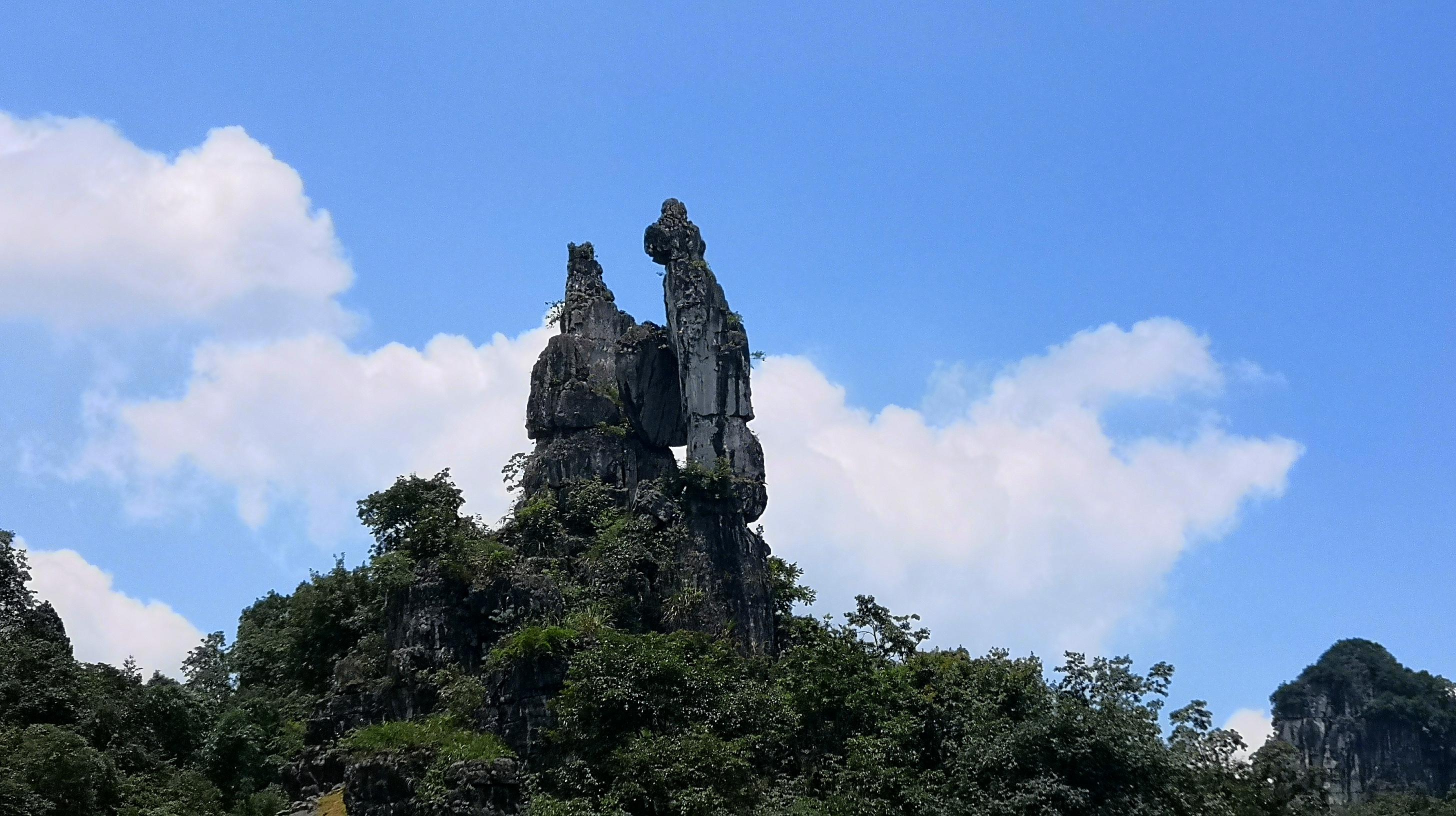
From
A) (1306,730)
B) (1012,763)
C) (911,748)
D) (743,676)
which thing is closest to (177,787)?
(743,676)

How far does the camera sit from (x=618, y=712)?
26625mm

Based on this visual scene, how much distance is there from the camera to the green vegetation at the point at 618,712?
80.9 ft

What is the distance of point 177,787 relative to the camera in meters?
27.3

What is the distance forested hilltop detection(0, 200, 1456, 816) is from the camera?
82.2 feet

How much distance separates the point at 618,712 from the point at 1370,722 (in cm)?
5494

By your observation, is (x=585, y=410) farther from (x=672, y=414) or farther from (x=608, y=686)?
(x=608, y=686)

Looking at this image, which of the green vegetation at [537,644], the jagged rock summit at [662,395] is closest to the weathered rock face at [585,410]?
the jagged rock summit at [662,395]

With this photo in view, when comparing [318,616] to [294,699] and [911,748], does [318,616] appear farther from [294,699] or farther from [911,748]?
[911,748]

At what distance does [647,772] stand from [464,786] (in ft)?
10.7

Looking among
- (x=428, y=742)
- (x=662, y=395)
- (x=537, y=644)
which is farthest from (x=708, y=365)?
(x=428, y=742)

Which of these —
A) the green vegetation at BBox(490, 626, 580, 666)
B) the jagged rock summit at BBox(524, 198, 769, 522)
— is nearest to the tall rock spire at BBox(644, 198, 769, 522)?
the jagged rock summit at BBox(524, 198, 769, 522)

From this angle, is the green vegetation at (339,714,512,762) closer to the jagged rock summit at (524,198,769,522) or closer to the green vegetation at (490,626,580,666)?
the green vegetation at (490,626,580,666)

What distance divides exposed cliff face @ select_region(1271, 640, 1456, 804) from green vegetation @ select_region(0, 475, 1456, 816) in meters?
42.5

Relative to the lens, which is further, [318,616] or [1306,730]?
[1306,730]
